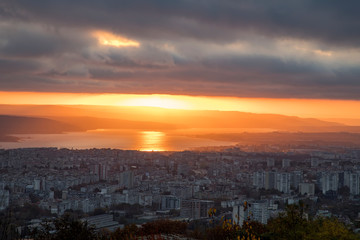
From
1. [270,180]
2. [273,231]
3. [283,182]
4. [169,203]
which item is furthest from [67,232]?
[270,180]

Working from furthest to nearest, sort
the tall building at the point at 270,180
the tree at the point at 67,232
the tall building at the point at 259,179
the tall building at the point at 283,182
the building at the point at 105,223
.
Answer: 1. the tall building at the point at 259,179
2. the tall building at the point at 270,180
3. the tall building at the point at 283,182
4. the building at the point at 105,223
5. the tree at the point at 67,232

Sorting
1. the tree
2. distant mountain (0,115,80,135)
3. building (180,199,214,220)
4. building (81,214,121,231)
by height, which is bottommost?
building (180,199,214,220)

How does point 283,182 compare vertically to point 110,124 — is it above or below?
below

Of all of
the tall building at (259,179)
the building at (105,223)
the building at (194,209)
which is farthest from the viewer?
the tall building at (259,179)

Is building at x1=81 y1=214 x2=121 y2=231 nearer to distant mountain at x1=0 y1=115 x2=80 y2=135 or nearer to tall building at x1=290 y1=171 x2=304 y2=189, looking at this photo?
tall building at x1=290 y1=171 x2=304 y2=189

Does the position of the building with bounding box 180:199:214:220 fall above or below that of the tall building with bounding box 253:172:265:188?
above

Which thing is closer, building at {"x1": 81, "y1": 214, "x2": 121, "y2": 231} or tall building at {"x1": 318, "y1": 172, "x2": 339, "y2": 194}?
building at {"x1": 81, "y1": 214, "x2": 121, "y2": 231}

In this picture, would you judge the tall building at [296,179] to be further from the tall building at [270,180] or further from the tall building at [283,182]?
the tall building at [270,180]

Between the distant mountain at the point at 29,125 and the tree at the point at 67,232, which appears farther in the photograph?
the distant mountain at the point at 29,125

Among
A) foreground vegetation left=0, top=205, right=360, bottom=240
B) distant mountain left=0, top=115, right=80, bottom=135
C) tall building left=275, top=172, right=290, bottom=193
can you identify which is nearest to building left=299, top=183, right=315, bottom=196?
tall building left=275, top=172, right=290, bottom=193

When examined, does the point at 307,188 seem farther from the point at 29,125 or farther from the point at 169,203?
the point at 29,125

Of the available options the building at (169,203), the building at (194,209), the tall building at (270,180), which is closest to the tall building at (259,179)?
the tall building at (270,180)

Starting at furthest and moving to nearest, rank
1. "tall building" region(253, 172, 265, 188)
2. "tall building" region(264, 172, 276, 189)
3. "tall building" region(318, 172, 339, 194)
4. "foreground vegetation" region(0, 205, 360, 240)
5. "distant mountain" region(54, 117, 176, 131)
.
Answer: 1. "distant mountain" region(54, 117, 176, 131)
2. "tall building" region(253, 172, 265, 188)
3. "tall building" region(264, 172, 276, 189)
4. "tall building" region(318, 172, 339, 194)
5. "foreground vegetation" region(0, 205, 360, 240)

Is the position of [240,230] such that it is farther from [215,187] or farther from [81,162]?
[81,162]
